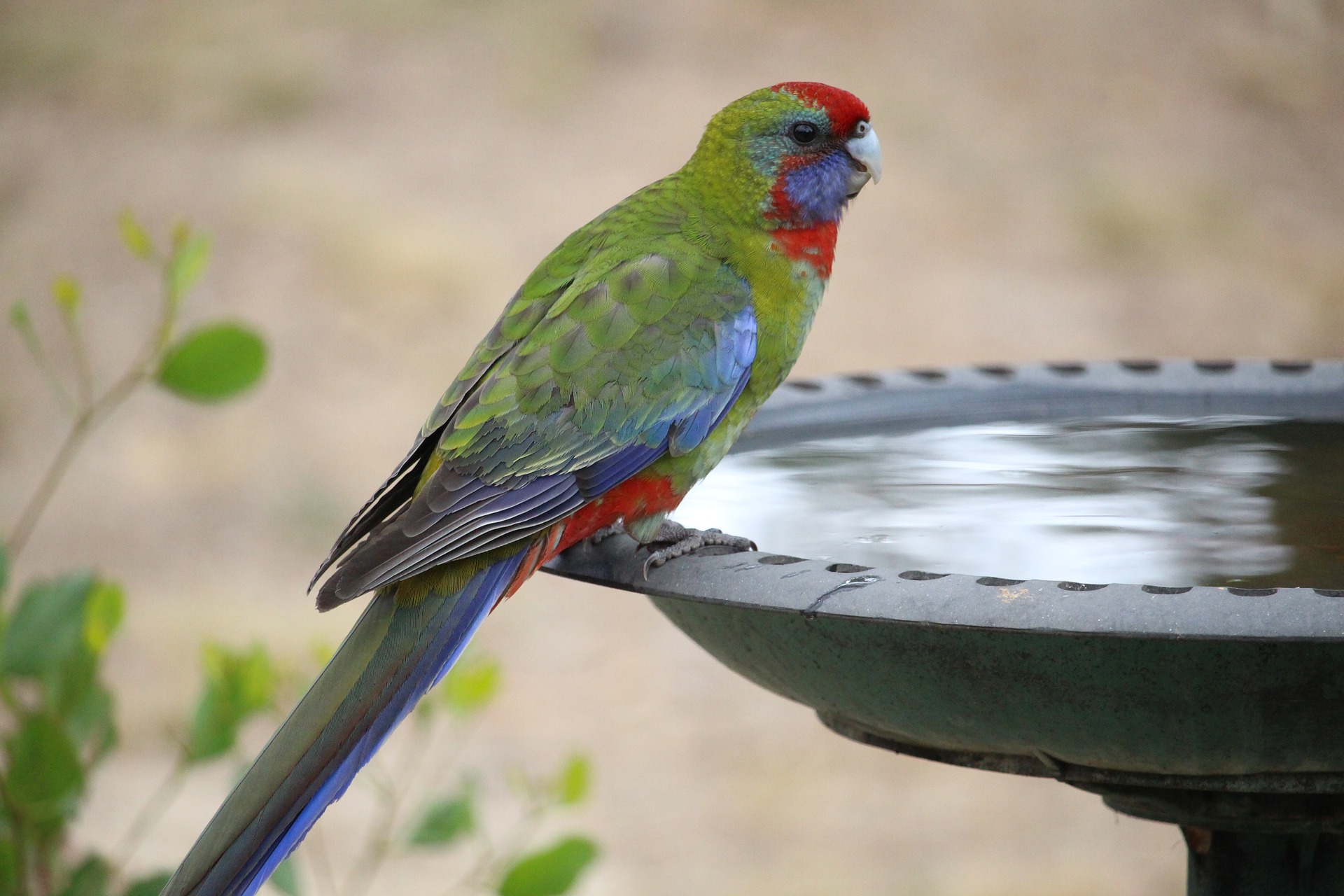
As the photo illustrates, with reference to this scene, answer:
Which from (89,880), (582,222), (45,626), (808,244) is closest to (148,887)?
(89,880)

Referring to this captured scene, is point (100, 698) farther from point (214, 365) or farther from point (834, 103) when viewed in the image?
point (834, 103)

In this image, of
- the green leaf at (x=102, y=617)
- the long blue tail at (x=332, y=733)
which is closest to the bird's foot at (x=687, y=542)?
the long blue tail at (x=332, y=733)

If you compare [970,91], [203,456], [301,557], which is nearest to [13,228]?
[203,456]

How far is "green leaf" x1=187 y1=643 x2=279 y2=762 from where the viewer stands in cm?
201

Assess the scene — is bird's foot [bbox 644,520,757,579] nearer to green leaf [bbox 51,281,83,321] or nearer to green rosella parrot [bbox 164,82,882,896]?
green rosella parrot [bbox 164,82,882,896]

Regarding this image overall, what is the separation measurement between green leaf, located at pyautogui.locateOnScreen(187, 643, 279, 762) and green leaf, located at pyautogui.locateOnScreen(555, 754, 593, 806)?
0.50 metres

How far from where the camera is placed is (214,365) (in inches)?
79.0

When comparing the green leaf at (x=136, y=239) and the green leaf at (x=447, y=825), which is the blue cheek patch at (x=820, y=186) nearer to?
the green leaf at (x=136, y=239)

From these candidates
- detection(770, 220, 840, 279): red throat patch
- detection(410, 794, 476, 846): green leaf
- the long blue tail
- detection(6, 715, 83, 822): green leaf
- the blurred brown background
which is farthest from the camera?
the blurred brown background

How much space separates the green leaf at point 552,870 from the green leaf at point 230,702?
450 mm

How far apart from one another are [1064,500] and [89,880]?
1.46m

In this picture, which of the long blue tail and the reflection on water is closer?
the long blue tail

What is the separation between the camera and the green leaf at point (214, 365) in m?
2.00

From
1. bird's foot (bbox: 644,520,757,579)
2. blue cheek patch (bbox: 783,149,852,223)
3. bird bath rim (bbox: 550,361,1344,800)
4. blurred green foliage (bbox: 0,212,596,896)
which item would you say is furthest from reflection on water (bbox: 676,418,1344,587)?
blurred green foliage (bbox: 0,212,596,896)
